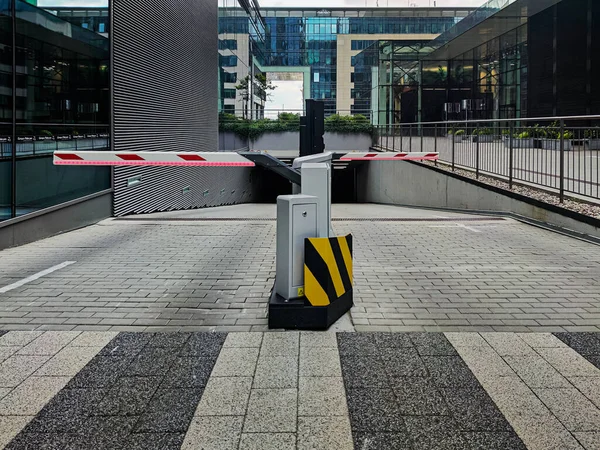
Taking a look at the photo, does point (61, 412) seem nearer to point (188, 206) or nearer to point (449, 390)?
point (449, 390)

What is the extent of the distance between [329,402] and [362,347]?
107 cm

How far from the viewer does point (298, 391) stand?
12.9ft

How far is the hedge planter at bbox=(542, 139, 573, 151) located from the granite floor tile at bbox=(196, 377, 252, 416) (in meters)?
8.95

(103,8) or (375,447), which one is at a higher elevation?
(103,8)

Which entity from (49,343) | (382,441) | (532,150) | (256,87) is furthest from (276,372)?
(256,87)

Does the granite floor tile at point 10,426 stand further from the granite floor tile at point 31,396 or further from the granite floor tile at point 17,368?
the granite floor tile at point 17,368

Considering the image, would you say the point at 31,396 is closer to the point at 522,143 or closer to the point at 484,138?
the point at 522,143

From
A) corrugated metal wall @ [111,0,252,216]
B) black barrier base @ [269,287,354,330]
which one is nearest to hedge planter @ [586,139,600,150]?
black barrier base @ [269,287,354,330]

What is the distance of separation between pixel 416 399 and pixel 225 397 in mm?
1171

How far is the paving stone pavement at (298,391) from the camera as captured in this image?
10.9 feet

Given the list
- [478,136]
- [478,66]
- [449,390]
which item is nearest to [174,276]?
[449,390]

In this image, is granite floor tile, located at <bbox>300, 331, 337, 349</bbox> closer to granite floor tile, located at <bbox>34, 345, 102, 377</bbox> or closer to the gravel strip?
granite floor tile, located at <bbox>34, 345, 102, 377</bbox>

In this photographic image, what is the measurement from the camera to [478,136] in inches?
620

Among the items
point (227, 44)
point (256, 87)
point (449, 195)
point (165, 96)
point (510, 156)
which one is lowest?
point (449, 195)
